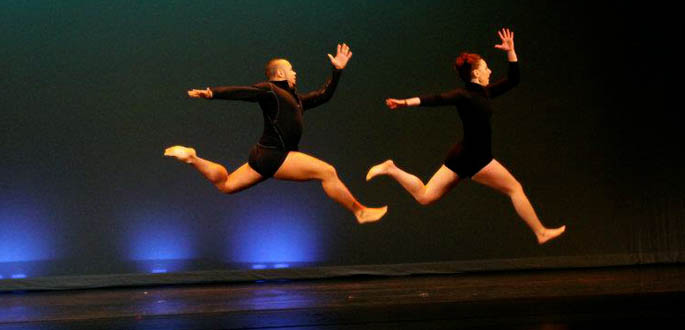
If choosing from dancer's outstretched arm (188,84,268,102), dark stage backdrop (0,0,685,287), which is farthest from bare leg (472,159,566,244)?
dark stage backdrop (0,0,685,287)

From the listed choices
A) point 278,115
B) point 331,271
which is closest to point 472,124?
point 278,115

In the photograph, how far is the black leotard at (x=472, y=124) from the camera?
4.43 meters

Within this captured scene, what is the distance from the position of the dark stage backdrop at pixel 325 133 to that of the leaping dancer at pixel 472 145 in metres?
2.14

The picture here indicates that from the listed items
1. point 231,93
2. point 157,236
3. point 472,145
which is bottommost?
point 157,236

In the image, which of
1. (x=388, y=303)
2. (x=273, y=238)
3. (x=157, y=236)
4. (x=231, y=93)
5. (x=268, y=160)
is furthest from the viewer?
(x=273, y=238)

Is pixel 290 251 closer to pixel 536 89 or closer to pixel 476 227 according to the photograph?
pixel 476 227

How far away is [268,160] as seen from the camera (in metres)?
4.37

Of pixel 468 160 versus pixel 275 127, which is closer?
pixel 275 127

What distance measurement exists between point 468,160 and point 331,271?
2476 mm

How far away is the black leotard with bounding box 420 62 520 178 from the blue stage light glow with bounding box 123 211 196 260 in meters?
2.77

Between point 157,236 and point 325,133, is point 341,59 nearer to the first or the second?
A: point 325,133

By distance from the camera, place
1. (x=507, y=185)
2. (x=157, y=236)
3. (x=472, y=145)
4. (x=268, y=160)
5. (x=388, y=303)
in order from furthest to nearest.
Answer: (x=157, y=236), (x=388, y=303), (x=507, y=185), (x=472, y=145), (x=268, y=160)

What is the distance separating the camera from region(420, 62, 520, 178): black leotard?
14.5ft

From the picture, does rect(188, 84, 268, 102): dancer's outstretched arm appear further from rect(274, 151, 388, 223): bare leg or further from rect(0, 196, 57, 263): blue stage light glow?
rect(0, 196, 57, 263): blue stage light glow
